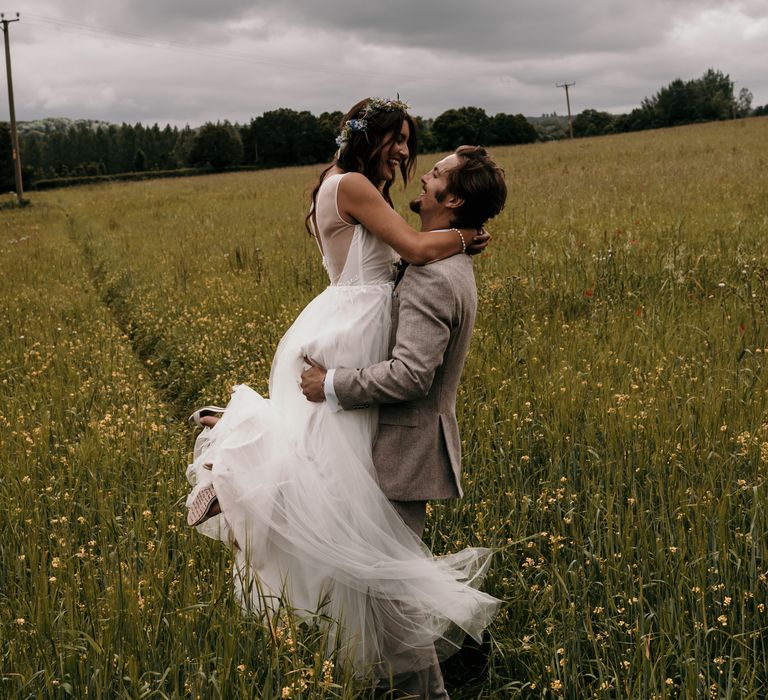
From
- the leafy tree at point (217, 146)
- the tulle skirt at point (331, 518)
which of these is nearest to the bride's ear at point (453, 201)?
the tulle skirt at point (331, 518)

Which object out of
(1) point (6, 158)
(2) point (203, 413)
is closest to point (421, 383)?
(2) point (203, 413)

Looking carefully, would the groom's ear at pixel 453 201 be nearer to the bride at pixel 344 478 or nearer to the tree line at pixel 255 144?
the bride at pixel 344 478

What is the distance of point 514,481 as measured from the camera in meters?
4.02

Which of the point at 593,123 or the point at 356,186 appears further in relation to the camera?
the point at 593,123

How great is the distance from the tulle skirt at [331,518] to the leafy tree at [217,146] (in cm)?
10172

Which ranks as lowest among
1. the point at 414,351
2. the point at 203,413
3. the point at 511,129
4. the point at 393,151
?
the point at 203,413

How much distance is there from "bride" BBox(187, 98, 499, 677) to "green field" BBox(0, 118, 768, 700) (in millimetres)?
174

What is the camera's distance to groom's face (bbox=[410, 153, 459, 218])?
9.24 feet

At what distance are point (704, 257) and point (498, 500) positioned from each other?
505 cm

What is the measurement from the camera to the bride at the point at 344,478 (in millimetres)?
2820

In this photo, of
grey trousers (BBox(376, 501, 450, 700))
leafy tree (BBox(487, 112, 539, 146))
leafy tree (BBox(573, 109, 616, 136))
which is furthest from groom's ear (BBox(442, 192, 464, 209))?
leafy tree (BBox(573, 109, 616, 136))

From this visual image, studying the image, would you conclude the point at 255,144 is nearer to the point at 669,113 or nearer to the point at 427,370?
the point at 669,113

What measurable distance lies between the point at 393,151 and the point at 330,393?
103 centimetres

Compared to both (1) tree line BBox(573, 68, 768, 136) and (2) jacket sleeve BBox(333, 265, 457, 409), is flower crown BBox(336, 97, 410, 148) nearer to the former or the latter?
(2) jacket sleeve BBox(333, 265, 457, 409)
